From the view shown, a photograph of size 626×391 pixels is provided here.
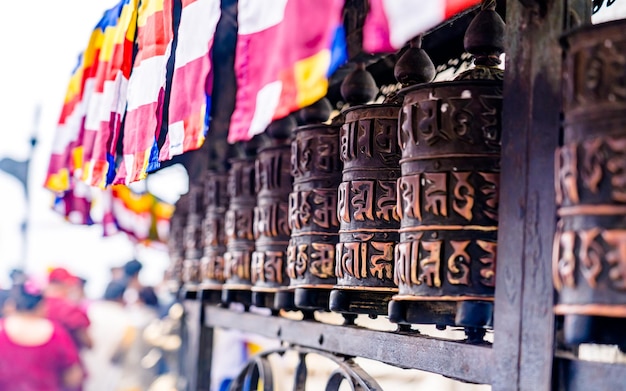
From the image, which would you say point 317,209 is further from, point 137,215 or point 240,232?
point 137,215

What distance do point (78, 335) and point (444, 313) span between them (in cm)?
592

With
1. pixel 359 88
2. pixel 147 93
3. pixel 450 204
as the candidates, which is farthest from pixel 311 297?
pixel 147 93

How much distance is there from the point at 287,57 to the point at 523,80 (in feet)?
1.42

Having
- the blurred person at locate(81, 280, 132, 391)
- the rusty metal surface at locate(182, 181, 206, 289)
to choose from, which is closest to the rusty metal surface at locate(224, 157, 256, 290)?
the rusty metal surface at locate(182, 181, 206, 289)

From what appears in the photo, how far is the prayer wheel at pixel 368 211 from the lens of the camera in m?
1.81

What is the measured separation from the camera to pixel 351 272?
1.83 metres

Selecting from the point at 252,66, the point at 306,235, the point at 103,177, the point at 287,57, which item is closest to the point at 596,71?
the point at 287,57

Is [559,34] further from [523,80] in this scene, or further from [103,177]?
[103,177]

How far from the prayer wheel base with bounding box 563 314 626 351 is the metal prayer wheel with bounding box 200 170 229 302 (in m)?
2.07

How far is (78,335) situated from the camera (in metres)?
6.93

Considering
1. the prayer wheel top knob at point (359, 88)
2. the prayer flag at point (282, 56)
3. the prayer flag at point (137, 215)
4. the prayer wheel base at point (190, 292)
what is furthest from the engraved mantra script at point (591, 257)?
the prayer flag at point (137, 215)

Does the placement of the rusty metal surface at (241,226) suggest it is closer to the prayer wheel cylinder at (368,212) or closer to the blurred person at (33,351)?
the prayer wheel cylinder at (368,212)

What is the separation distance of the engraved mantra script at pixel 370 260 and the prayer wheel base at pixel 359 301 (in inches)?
1.8

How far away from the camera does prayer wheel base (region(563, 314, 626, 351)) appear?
3.77ft
